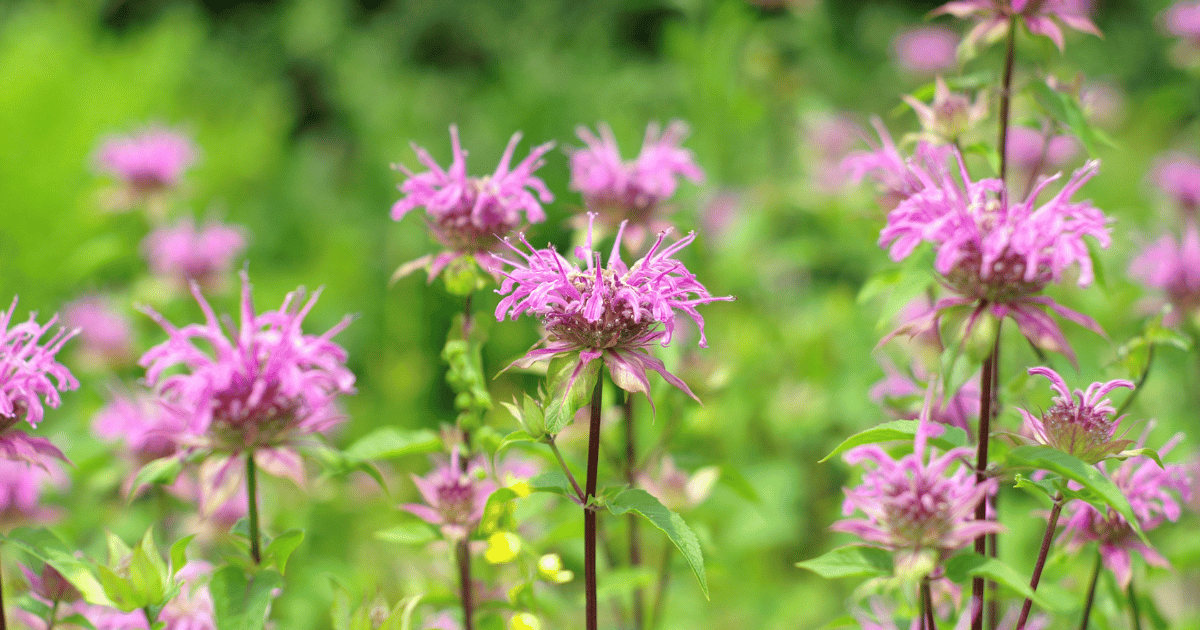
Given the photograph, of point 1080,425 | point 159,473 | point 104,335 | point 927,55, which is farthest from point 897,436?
point 927,55

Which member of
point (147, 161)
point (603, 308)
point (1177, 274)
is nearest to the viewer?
point (603, 308)

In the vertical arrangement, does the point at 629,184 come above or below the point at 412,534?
above

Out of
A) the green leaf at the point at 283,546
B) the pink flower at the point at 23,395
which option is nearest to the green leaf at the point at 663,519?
the green leaf at the point at 283,546

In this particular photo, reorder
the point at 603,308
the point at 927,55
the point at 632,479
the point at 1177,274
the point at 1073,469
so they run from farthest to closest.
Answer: the point at 927,55 < the point at 1177,274 < the point at 632,479 < the point at 603,308 < the point at 1073,469

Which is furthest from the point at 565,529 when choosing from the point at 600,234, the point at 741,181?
the point at 741,181

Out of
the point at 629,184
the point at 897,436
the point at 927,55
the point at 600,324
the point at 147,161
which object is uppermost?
the point at 927,55

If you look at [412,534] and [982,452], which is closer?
[982,452]

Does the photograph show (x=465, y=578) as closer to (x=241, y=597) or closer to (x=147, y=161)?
(x=241, y=597)

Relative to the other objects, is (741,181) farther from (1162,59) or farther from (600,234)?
(1162,59)
